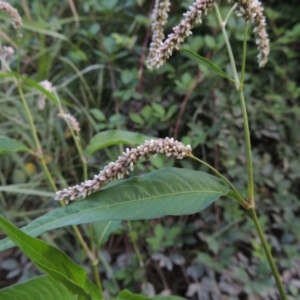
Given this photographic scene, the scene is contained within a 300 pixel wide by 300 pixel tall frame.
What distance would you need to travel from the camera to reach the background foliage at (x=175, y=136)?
1236 mm

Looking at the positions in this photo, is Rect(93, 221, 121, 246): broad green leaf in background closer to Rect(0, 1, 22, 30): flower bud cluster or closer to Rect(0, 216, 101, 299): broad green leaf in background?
Rect(0, 216, 101, 299): broad green leaf in background

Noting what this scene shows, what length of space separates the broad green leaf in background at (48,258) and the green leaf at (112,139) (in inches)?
8.8

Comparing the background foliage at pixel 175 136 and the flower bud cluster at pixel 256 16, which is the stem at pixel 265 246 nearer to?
the flower bud cluster at pixel 256 16

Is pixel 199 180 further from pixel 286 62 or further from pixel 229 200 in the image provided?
pixel 286 62

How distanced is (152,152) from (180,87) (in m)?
0.84

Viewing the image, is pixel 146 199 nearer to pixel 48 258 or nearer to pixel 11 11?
pixel 48 258

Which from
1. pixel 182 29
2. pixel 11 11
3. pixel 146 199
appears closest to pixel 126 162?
pixel 146 199

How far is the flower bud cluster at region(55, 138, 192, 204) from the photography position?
1.82 feet

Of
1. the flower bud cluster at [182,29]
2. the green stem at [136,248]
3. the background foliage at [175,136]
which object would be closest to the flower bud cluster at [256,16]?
the flower bud cluster at [182,29]

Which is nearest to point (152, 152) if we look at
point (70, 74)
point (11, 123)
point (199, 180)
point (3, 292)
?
point (199, 180)

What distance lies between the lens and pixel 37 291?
667 millimetres

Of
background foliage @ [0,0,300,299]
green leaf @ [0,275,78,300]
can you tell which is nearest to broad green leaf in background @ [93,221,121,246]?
green leaf @ [0,275,78,300]

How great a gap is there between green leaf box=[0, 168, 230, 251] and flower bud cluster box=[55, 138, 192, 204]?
2 cm

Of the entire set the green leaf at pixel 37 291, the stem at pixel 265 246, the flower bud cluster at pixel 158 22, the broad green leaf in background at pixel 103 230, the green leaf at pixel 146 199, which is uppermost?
the flower bud cluster at pixel 158 22
